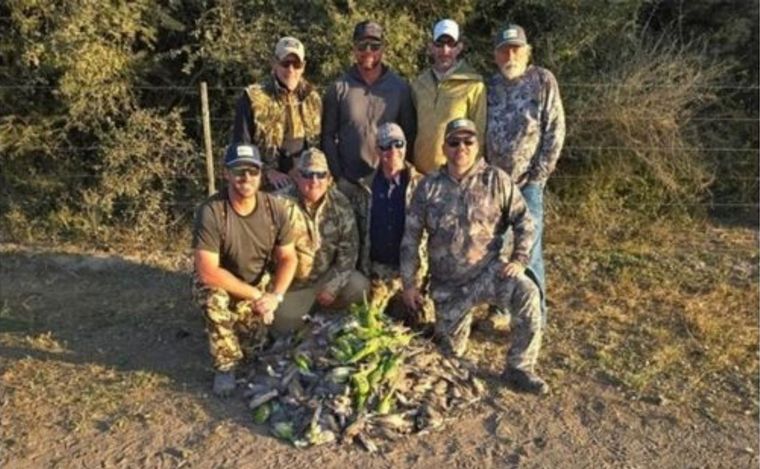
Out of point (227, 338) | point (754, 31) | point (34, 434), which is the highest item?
point (754, 31)

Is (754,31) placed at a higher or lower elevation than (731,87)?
higher

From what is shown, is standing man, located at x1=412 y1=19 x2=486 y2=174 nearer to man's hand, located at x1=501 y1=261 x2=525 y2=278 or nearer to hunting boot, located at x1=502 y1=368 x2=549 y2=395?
man's hand, located at x1=501 y1=261 x2=525 y2=278

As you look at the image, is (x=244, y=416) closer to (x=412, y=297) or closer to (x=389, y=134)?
(x=412, y=297)

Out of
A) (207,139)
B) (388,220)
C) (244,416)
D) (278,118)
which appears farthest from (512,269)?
(207,139)

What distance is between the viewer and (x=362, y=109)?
6.00 metres

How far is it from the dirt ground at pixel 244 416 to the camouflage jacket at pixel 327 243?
92cm

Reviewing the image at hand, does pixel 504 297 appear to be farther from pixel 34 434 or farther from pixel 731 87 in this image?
pixel 731 87

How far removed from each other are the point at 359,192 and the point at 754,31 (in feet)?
18.2

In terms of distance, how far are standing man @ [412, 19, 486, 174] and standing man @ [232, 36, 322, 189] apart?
75 centimetres

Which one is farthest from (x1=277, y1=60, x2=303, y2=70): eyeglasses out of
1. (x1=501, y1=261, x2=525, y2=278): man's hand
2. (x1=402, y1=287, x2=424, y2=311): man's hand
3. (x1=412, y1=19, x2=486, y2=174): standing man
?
(x1=501, y1=261, x2=525, y2=278): man's hand

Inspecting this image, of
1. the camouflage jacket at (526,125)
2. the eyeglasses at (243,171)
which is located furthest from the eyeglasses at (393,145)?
the eyeglasses at (243,171)

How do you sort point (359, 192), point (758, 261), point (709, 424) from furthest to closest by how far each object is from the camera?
point (758, 261) < point (359, 192) < point (709, 424)

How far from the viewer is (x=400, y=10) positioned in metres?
8.62

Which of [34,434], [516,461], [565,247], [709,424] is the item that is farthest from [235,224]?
[565,247]
